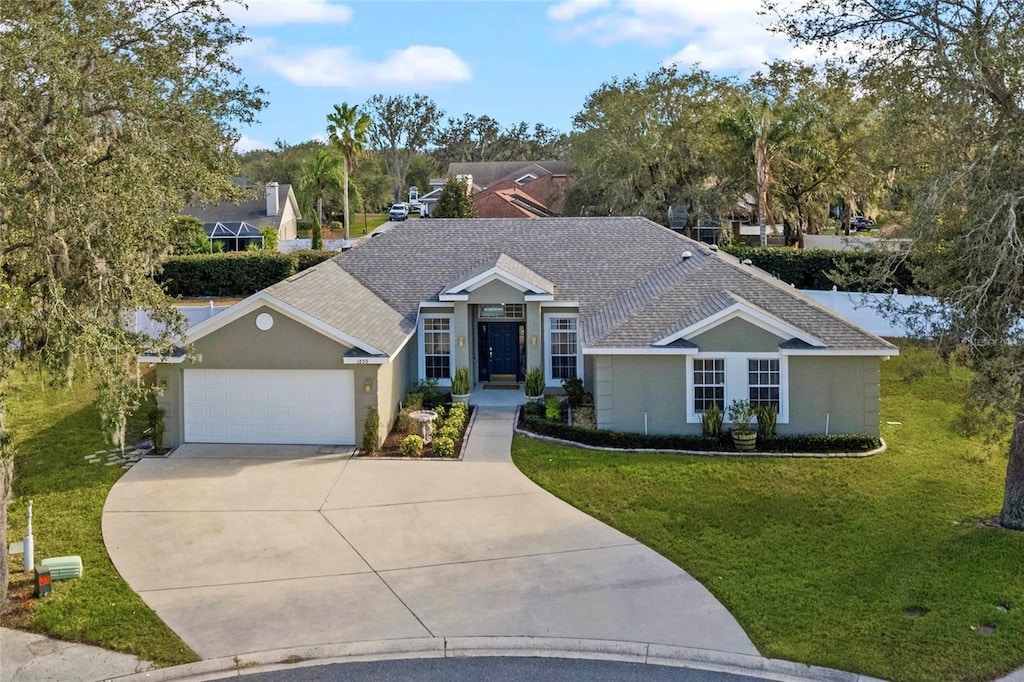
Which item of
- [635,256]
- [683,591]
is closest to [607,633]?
[683,591]

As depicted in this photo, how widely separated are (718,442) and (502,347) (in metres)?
7.50

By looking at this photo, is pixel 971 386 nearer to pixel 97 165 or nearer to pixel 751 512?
pixel 751 512

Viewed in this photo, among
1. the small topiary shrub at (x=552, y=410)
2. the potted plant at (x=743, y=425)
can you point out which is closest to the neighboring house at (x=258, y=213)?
the small topiary shrub at (x=552, y=410)

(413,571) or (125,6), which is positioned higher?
(125,6)

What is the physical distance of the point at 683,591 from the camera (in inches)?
474

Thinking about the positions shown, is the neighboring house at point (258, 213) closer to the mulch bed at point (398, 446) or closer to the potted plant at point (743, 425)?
→ the mulch bed at point (398, 446)

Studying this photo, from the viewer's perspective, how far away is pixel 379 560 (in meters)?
13.2

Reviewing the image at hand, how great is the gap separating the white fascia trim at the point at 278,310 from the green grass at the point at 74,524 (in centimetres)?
325

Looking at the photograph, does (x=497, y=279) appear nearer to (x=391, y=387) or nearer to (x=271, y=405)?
(x=391, y=387)

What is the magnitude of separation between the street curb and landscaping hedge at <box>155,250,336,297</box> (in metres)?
29.4

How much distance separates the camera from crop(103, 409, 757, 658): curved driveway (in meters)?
11.1

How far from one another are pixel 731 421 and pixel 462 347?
7237 millimetres

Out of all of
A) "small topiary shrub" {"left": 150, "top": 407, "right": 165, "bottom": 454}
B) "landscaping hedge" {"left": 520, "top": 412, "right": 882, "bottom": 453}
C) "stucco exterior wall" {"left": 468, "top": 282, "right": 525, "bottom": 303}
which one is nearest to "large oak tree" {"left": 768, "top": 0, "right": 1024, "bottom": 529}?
"landscaping hedge" {"left": 520, "top": 412, "right": 882, "bottom": 453}

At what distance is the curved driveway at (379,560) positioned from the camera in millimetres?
11117
